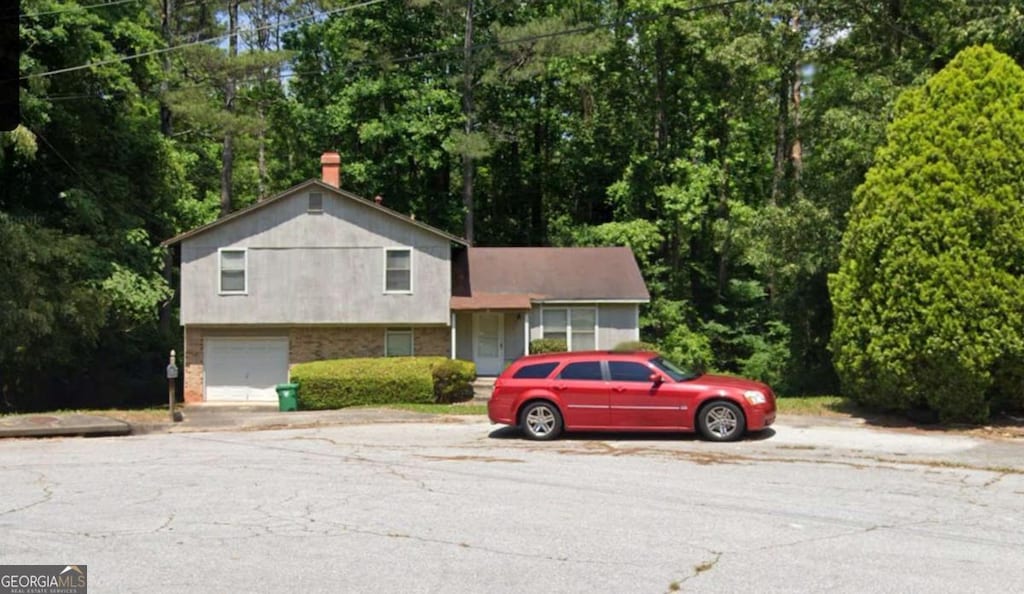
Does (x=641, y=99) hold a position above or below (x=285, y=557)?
above

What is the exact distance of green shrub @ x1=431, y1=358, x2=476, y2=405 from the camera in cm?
2522

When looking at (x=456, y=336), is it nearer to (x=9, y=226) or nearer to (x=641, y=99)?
(x=9, y=226)

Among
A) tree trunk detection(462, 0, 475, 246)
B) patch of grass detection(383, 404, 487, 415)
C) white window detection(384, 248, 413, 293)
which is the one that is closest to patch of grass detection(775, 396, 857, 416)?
patch of grass detection(383, 404, 487, 415)

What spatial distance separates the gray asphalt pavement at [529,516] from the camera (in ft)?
23.7

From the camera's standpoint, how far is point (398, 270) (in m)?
28.5

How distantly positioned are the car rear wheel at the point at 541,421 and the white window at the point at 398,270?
495 inches

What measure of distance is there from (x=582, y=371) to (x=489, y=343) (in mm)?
14104

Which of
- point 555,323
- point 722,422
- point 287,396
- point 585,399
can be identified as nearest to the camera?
point 722,422

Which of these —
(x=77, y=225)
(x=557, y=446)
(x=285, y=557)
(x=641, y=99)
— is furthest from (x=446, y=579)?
(x=641, y=99)

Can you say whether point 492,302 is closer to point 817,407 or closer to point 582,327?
point 582,327

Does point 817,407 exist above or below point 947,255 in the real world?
below

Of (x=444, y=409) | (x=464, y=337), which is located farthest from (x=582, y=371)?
(x=464, y=337)

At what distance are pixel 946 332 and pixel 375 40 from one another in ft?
93.6

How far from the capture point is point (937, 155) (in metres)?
17.8
